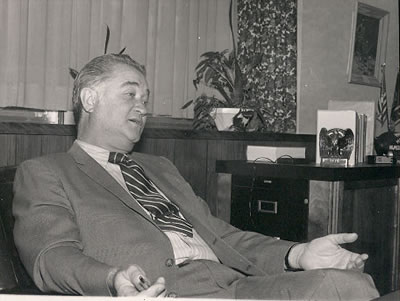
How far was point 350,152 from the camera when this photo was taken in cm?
292

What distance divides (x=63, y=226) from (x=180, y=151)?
1.23m

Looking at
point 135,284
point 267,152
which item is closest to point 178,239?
point 135,284

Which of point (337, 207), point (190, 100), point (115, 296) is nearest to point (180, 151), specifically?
point (337, 207)

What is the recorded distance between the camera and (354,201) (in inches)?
104

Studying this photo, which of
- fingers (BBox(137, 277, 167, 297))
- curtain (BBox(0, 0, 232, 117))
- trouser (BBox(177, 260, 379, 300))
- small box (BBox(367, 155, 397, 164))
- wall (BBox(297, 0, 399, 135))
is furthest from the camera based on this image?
wall (BBox(297, 0, 399, 135))

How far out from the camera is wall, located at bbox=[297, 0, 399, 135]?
12.2ft

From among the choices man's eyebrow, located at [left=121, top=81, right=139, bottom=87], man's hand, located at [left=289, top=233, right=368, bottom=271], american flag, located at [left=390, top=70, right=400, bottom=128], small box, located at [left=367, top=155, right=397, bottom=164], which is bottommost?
man's hand, located at [left=289, top=233, right=368, bottom=271]

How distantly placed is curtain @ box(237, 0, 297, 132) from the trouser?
2066mm

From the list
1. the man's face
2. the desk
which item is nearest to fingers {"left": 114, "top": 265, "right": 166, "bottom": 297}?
the man's face

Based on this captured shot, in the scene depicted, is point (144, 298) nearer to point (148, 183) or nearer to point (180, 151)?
point (148, 183)

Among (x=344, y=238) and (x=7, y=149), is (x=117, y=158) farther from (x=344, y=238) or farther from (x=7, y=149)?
(x=344, y=238)

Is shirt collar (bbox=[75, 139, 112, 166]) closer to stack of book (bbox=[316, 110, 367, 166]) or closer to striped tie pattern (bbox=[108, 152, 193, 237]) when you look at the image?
striped tie pattern (bbox=[108, 152, 193, 237])

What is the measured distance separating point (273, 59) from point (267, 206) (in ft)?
4.48

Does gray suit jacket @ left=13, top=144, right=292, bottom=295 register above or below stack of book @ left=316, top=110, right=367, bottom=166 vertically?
below
